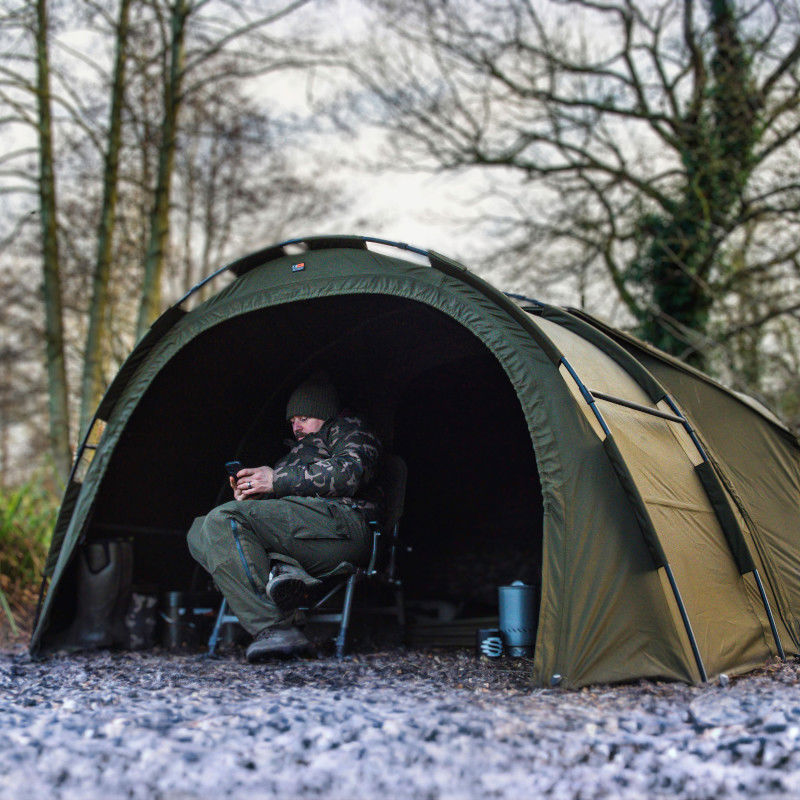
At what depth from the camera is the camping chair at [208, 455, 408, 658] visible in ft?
15.5

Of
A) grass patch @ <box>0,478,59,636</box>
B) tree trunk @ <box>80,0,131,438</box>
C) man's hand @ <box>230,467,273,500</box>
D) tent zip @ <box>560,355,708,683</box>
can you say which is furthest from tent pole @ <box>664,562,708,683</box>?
tree trunk @ <box>80,0,131,438</box>

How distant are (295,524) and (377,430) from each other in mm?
1261

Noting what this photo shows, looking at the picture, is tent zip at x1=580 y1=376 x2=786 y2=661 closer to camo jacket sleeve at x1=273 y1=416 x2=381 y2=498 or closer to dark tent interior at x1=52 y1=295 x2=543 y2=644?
camo jacket sleeve at x1=273 y1=416 x2=381 y2=498

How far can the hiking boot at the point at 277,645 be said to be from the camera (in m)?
4.23

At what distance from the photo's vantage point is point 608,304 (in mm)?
12617

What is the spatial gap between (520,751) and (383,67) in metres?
11.9

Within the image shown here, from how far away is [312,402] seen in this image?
502 cm

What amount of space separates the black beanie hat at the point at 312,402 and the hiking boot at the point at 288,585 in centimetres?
92

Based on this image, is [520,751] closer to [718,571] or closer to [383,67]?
[718,571]

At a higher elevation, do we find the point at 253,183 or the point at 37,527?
the point at 253,183

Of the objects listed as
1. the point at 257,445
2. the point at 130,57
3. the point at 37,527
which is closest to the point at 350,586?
the point at 257,445

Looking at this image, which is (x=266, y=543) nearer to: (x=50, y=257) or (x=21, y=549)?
(x=21, y=549)

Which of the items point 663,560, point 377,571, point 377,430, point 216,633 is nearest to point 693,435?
point 663,560

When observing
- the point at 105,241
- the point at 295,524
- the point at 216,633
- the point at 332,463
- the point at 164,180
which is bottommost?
the point at 216,633
